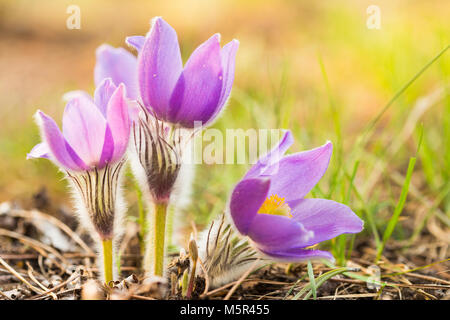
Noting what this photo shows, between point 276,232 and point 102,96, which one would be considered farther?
point 102,96

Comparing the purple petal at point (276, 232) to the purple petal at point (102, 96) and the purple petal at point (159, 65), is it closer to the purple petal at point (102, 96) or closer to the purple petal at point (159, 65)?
the purple petal at point (159, 65)

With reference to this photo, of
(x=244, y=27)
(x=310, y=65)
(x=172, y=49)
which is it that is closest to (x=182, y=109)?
(x=172, y=49)

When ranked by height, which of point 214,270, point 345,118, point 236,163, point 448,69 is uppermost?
point 448,69

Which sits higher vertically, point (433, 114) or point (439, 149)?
point (433, 114)

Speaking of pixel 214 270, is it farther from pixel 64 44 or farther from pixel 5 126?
pixel 64 44

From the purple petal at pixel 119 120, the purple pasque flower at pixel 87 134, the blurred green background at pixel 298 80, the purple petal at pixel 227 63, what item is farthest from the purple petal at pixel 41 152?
the blurred green background at pixel 298 80

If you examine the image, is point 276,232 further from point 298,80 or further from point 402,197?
point 298,80

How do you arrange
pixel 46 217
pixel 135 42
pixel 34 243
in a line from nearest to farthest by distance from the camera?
1. pixel 135 42
2. pixel 34 243
3. pixel 46 217

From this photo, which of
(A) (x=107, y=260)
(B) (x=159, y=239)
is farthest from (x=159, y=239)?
(A) (x=107, y=260)
